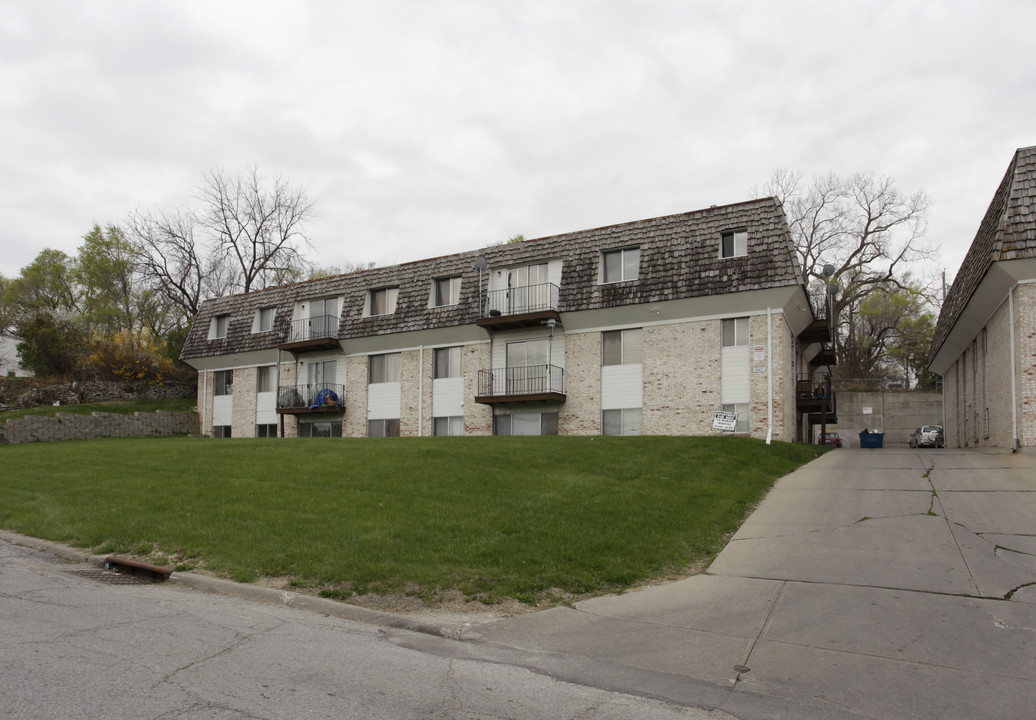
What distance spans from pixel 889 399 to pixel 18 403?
50.0 meters

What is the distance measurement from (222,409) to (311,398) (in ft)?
21.2

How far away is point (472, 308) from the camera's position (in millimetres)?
26375

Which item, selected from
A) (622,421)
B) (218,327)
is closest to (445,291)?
(622,421)

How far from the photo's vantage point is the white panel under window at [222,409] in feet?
112

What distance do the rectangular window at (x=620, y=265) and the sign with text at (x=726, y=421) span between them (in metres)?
5.30

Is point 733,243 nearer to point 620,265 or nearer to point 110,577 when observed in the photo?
point 620,265

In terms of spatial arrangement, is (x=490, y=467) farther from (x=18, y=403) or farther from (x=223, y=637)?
(x=18, y=403)

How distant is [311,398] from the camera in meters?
30.6

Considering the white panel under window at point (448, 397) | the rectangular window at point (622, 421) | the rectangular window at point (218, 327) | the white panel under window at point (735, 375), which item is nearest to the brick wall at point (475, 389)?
the white panel under window at point (448, 397)

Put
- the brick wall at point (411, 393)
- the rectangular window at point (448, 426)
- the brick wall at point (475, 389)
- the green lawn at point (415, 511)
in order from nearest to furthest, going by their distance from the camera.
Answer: the green lawn at point (415, 511)
the brick wall at point (475, 389)
the rectangular window at point (448, 426)
the brick wall at point (411, 393)

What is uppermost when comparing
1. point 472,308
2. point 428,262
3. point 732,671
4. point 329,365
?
point 428,262

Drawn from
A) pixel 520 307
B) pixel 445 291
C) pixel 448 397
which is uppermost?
pixel 445 291

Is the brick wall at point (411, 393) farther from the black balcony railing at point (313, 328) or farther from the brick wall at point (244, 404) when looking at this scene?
the brick wall at point (244, 404)

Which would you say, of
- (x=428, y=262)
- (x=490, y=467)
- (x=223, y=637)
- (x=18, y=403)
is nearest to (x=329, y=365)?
(x=428, y=262)
